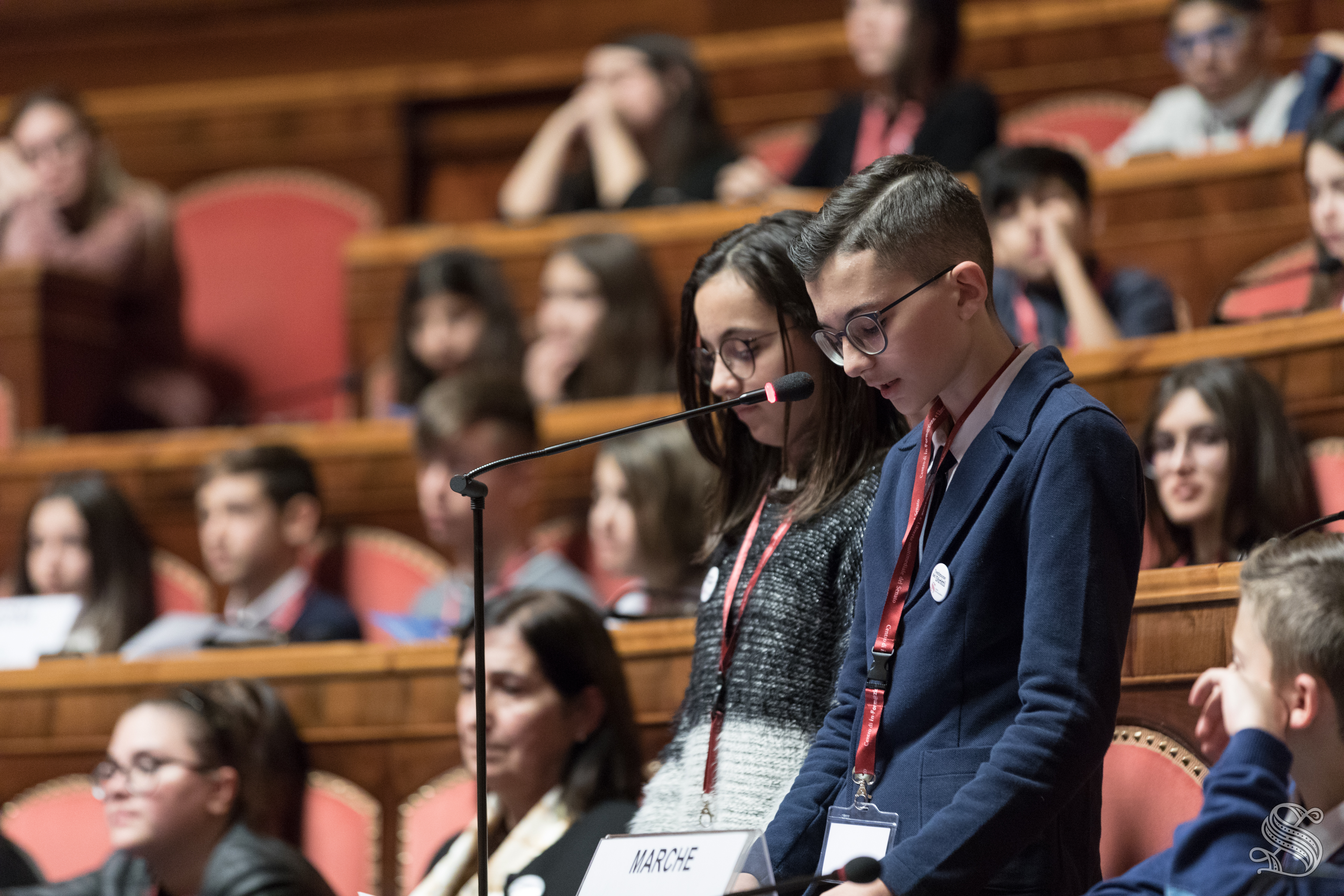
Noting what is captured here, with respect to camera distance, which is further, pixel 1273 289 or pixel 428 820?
pixel 1273 289

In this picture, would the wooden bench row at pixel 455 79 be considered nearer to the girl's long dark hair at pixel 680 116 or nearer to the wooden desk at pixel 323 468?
the girl's long dark hair at pixel 680 116

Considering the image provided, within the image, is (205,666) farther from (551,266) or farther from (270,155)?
(270,155)

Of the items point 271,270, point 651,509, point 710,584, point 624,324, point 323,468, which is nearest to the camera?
point 710,584

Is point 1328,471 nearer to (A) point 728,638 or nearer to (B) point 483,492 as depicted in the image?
(A) point 728,638

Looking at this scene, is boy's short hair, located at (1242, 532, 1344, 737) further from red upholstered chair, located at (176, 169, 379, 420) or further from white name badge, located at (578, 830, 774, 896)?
red upholstered chair, located at (176, 169, 379, 420)

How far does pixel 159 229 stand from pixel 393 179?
0.57 m

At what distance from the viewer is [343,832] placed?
1830 millimetres

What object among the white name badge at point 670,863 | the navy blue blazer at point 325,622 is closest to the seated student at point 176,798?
the navy blue blazer at point 325,622

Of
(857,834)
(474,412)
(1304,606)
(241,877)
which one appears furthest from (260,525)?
(1304,606)

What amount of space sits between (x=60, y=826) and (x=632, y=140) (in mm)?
1800

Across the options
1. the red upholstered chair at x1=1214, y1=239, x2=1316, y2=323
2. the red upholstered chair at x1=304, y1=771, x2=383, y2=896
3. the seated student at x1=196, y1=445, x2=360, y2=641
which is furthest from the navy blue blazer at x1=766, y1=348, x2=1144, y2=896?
the seated student at x1=196, y1=445, x2=360, y2=641

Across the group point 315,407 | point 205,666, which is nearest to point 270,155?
point 315,407

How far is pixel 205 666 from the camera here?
1.88 metres

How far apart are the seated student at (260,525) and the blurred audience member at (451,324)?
0.34 m
